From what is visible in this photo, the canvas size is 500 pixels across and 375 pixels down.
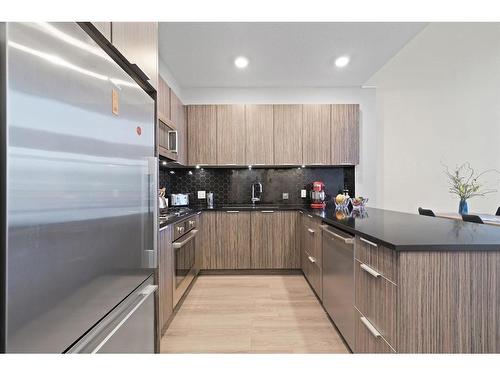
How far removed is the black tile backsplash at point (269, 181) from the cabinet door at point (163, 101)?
138 cm

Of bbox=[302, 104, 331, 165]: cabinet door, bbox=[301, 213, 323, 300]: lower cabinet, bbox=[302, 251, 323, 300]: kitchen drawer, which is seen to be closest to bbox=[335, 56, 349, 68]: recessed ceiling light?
bbox=[302, 104, 331, 165]: cabinet door

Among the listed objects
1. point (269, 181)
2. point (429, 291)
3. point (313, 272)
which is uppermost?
point (269, 181)

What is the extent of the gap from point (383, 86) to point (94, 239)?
14.9ft

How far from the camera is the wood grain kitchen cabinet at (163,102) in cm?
287

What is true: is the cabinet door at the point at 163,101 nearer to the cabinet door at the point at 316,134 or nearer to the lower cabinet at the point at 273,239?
the lower cabinet at the point at 273,239

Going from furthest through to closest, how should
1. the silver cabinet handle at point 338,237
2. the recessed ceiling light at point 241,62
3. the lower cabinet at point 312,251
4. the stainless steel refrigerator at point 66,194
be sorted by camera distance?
1. the recessed ceiling light at point 241,62
2. the lower cabinet at point 312,251
3. the silver cabinet handle at point 338,237
4. the stainless steel refrigerator at point 66,194

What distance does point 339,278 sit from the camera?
6.70 ft

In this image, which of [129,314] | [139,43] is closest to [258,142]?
[139,43]

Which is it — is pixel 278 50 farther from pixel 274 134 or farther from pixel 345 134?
pixel 345 134

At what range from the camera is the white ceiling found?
2734 mm

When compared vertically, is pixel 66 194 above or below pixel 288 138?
below

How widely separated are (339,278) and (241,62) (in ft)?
8.97

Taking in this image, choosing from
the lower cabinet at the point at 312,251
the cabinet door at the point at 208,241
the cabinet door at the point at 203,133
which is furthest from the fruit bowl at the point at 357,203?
the cabinet door at the point at 203,133
